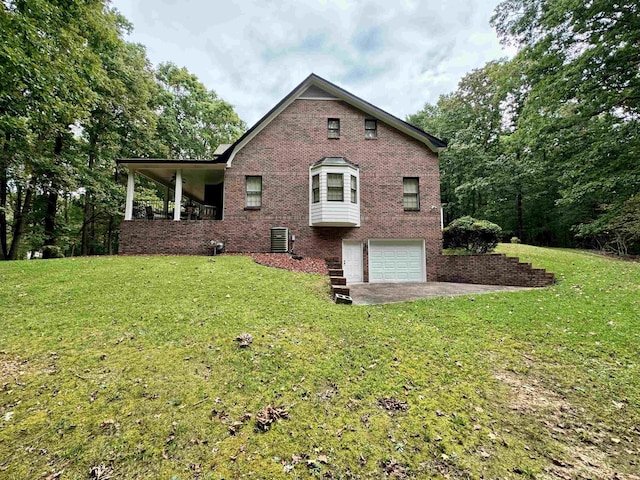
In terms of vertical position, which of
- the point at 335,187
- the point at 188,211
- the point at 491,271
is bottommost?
the point at 491,271

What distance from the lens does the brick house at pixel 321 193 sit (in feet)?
36.1

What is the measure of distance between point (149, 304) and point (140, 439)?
3.38 metres

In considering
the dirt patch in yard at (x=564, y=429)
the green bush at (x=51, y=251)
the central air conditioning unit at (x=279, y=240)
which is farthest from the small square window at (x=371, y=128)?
the green bush at (x=51, y=251)

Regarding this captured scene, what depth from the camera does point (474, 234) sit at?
34.8 feet

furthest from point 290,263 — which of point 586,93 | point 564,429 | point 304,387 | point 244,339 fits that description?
point 586,93

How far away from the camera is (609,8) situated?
8.42 meters

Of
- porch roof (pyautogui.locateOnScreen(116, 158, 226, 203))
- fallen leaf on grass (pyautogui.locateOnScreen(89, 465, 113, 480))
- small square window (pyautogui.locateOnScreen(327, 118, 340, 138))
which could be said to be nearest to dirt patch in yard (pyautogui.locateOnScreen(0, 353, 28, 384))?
fallen leaf on grass (pyautogui.locateOnScreen(89, 465, 113, 480))

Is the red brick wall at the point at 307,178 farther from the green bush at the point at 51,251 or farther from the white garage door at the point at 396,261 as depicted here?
the green bush at the point at 51,251

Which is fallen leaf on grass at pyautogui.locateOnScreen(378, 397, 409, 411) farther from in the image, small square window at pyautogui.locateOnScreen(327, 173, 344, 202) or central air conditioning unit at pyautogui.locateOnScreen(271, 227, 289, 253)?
small square window at pyautogui.locateOnScreen(327, 173, 344, 202)

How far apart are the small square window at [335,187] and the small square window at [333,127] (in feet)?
7.12

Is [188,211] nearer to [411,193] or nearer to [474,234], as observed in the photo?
[411,193]

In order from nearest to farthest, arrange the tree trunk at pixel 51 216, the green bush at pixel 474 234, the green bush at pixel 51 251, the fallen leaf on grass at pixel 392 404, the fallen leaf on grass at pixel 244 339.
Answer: the fallen leaf on grass at pixel 392 404 < the fallen leaf on grass at pixel 244 339 < the green bush at pixel 474 234 < the tree trunk at pixel 51 216 < the green bush at pixel 51 251

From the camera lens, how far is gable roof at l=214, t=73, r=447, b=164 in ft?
38.4

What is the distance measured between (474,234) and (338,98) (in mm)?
8101
